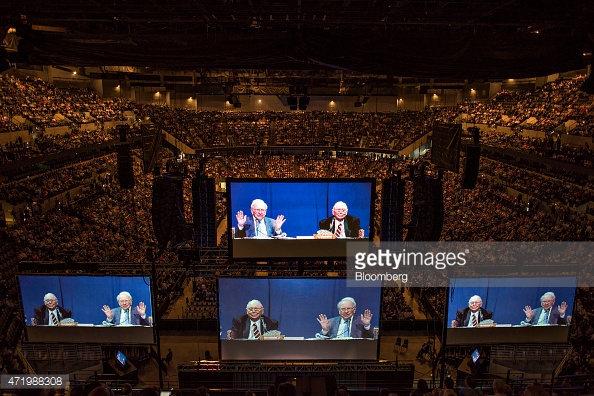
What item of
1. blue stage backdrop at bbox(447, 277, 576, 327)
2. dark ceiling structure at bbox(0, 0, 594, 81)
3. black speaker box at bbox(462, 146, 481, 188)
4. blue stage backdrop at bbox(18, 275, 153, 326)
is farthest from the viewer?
black speaker box at bbox(462, 146, 481, 188)

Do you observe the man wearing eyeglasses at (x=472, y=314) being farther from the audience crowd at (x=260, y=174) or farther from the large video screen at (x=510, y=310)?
the audience crowd at (x=260, y=174)

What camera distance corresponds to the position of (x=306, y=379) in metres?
6.27

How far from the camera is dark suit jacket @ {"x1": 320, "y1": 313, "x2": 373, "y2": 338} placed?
32.1 feet

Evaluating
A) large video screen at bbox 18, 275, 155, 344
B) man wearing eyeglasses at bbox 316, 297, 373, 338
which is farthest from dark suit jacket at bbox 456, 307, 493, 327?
large video screen at bbox 18, 275, 155, 344

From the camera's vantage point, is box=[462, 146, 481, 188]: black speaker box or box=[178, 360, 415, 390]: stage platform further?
box=[462, 146, 481, 188]: black speaker box

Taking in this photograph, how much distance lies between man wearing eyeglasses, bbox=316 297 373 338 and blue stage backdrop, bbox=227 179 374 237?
1.84 m

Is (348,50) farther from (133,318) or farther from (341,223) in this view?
(133,318)

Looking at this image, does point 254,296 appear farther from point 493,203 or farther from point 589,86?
point 493,203

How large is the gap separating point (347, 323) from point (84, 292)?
571 cm

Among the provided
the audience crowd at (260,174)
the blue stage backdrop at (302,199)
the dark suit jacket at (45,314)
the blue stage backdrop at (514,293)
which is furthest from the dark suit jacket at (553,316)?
the dark suit jacket at (45,314)

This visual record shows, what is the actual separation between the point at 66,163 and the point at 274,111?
2215 centimetres

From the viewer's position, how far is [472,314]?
9.73 metres

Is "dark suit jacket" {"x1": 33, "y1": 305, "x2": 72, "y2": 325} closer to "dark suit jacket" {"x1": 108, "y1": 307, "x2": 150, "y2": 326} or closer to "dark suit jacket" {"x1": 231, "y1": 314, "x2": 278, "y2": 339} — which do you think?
"dark suit jacket" {"x1": 108, "y1": 307, "x2": 150, "y2": 326}

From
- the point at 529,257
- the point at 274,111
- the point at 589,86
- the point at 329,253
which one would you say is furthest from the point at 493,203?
the point at 274,111
